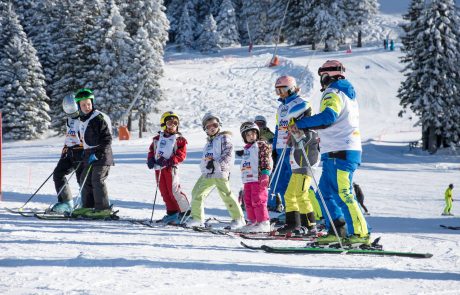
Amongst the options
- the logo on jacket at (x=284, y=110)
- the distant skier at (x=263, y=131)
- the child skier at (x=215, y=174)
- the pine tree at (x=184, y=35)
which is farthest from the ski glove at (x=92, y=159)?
the pine tree at (x=184, y=35)

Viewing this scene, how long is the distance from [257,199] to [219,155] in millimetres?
839

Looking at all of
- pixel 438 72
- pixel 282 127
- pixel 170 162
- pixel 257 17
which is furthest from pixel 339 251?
pixel 257 17

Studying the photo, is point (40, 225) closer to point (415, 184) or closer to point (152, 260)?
point (152, 260)

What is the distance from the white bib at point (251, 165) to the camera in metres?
8.06

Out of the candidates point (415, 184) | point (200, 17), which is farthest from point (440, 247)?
point (200, 17)

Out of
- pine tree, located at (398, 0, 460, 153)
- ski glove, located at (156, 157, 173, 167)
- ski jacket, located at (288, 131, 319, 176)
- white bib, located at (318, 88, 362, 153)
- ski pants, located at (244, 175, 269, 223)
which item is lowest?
ski pants, located at (244, 175, 269, 223)

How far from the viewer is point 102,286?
4.31 m

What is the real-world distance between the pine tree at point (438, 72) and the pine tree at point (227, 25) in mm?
43514

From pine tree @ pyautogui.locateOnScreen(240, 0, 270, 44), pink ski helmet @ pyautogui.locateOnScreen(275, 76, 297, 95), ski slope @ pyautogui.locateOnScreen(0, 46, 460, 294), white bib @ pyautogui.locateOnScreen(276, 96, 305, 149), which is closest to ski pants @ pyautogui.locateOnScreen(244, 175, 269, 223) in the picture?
white bib @ pyautogui.locateOnScreen(276, 96, 305, 149)

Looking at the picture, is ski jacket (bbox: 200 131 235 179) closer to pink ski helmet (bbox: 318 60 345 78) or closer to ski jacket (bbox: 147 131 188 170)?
ski jacket (bbox: 147 131 188 170)

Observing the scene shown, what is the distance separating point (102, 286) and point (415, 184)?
19.1 metres

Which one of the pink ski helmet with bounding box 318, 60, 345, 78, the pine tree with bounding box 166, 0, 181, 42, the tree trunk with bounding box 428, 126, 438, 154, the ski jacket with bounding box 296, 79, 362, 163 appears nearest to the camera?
the ski jacket with bounding box 296, 79, 362, 163

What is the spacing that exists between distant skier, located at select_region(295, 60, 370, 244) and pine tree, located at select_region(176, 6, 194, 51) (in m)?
73.8

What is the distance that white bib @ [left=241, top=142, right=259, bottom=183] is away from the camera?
8062mm
